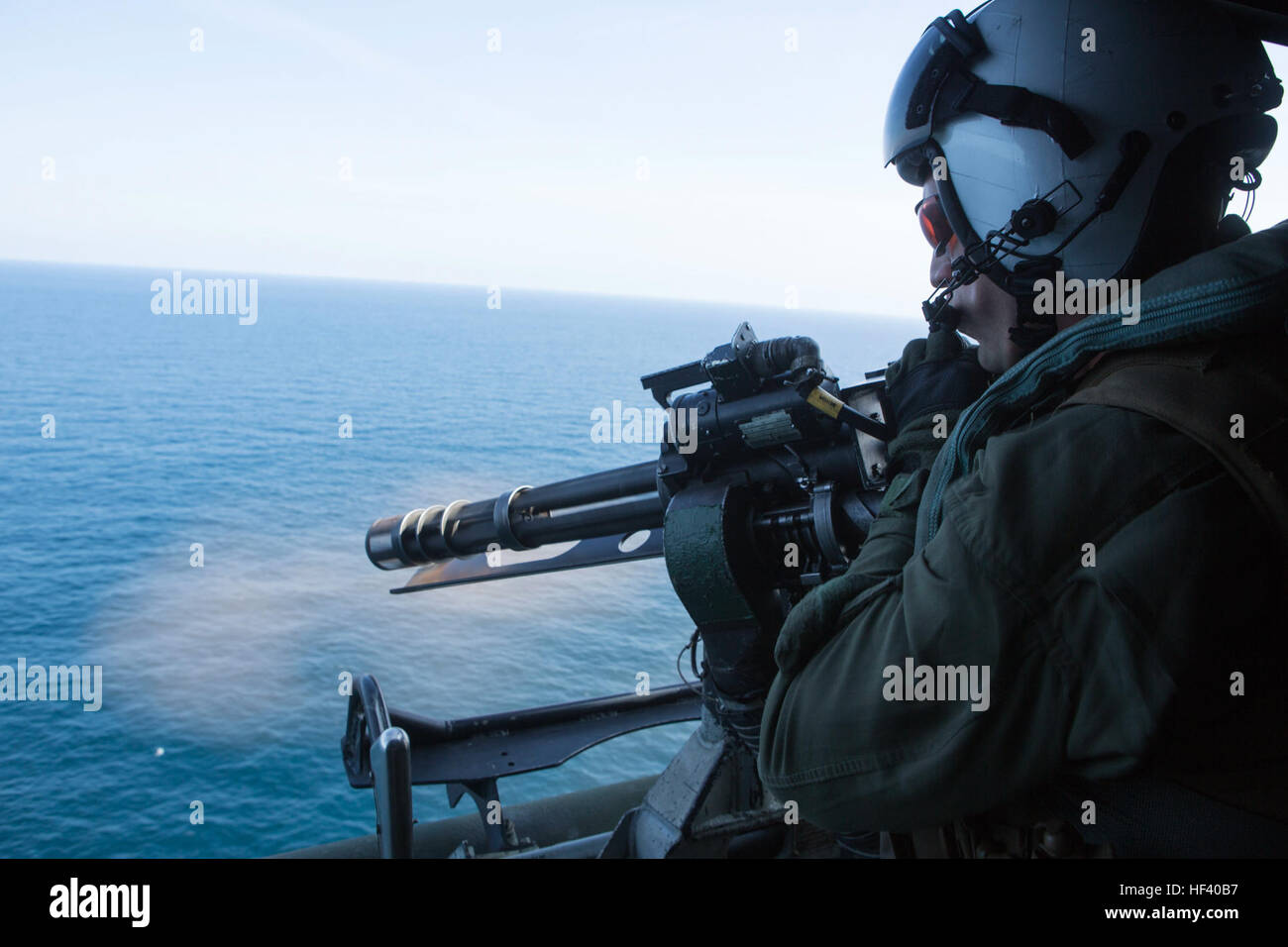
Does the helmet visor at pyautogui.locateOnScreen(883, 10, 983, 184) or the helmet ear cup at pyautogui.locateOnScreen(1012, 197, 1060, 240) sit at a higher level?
the helmet visor at pyautogui.locateOnScreen(883, 10, 983, 184)

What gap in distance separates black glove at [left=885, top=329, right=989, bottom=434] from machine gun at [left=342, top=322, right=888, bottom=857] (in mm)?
189

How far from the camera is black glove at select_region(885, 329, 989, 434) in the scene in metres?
1.93

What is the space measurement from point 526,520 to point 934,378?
205 centimetres

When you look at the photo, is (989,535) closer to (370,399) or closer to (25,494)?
(25,494)

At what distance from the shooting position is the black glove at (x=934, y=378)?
1.93 meters

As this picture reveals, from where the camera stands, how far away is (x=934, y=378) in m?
1.98

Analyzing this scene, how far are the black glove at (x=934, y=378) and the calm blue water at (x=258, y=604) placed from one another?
2144mm

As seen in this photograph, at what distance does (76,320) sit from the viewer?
5422cm
